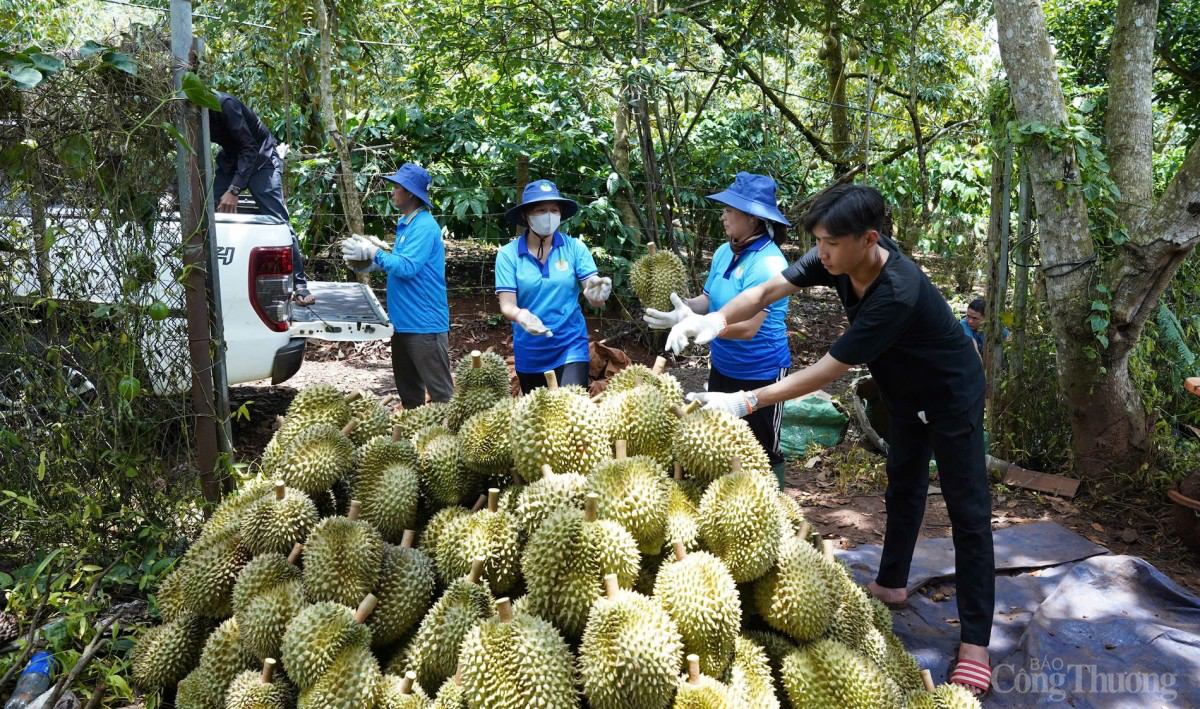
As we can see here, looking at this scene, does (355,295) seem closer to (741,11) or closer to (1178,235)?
(741,11)

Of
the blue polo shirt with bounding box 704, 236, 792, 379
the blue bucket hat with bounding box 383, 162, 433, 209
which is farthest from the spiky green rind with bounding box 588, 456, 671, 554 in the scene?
the blue bucket hat with bounding box 383, 162, 433, 209

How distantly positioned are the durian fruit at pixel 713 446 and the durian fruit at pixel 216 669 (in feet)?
4.68

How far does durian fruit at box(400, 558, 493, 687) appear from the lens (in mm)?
2197

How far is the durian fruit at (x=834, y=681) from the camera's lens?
2.12 metres

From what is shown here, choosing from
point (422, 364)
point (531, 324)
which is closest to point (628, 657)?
point (531, 324)

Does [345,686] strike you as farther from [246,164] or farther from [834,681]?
[246,164]

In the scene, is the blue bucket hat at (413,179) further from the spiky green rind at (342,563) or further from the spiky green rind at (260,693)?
the spiky green rind at (260,693)

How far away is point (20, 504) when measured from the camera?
135 inches

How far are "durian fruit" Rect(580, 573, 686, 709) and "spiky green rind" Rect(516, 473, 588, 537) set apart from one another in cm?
37

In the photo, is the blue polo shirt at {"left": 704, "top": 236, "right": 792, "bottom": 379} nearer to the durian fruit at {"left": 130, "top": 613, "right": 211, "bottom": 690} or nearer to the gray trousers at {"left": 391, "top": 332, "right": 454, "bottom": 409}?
the gray trousers at {"left": 391, "top": 332, "right": 454, "bottom": 409}

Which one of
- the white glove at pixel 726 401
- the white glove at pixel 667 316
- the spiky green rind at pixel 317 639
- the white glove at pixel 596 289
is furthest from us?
the white glove at pixel 596 289

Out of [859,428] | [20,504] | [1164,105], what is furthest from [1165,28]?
[20,504]

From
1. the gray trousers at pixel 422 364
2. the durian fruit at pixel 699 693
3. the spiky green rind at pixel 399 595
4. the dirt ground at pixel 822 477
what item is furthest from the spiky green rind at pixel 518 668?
the gray trousers at pixel 422 364

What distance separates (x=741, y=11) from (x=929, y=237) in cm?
436
